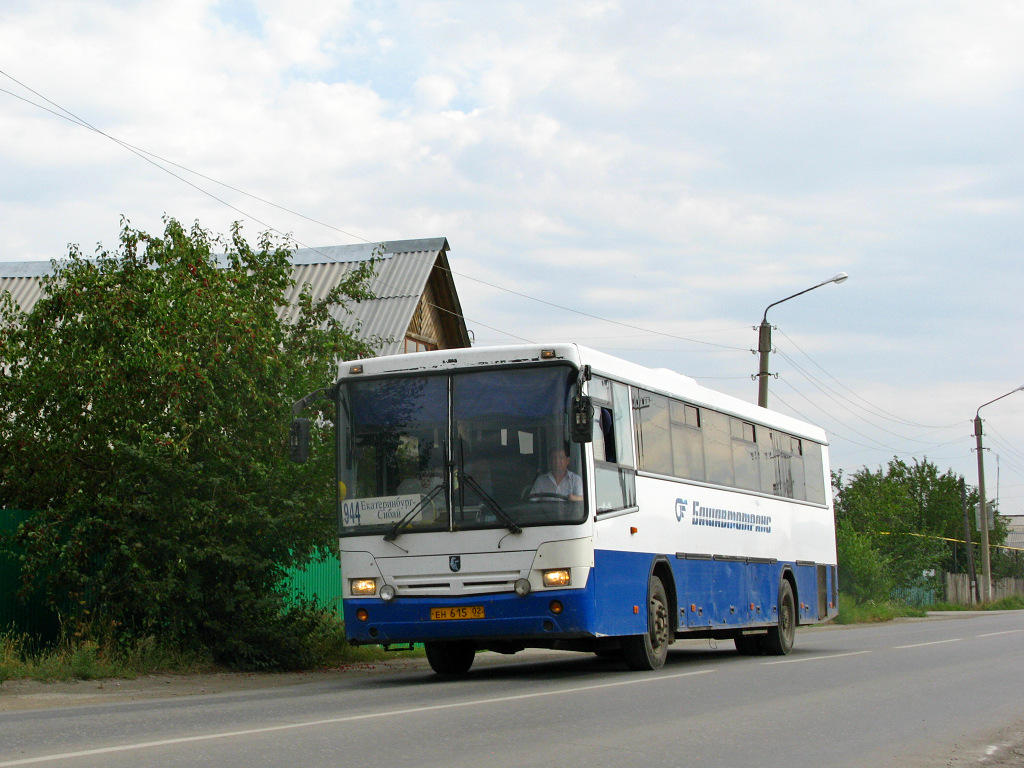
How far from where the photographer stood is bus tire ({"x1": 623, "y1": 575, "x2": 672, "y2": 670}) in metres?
15.1

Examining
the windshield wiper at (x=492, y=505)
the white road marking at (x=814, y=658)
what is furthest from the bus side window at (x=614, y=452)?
the white road marking at (x=814, y=658)

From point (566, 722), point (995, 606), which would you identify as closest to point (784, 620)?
point (566, 722)

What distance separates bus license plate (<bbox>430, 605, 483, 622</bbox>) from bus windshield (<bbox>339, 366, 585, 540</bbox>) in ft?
2.68

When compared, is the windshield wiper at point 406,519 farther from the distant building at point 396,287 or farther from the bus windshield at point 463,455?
the distant building at point 396,287

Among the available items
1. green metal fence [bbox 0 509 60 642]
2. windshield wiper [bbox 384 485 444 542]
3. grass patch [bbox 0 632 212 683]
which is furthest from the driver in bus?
green metal fence [bbox 0 509 60 642]

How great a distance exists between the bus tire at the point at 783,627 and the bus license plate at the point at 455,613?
7.76 meters

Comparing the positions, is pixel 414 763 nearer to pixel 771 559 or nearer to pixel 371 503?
pixel 371 503

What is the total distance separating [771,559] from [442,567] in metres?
7.62

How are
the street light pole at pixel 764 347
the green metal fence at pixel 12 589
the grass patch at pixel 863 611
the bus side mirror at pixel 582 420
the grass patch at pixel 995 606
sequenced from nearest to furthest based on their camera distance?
1. the bus side mirror at pixel 582 420
2. the green metal fence at pixel 12 589
3. the street light pole at pixel 764 347
4. the grass patch at pixel 863 611
5. the grass patch at pixel 995 606

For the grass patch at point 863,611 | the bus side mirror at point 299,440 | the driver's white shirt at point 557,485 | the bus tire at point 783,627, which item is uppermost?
the bus side mirror at point 299,440

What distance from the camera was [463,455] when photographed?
13.8m

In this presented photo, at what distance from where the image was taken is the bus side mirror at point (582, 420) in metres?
13.2

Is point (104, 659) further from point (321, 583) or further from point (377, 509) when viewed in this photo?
point (321, 583)

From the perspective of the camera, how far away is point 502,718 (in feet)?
33.0
